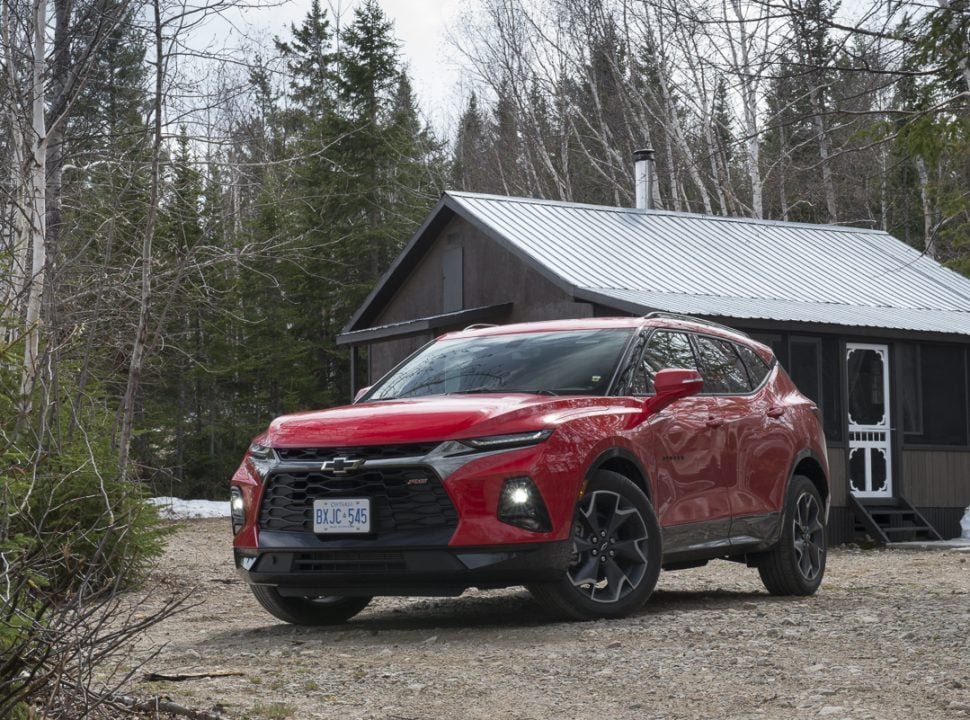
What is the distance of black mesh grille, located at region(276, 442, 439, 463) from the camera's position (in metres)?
7.67

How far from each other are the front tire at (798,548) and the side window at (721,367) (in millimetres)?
793

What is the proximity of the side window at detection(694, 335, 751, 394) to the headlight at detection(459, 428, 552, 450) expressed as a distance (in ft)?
6.85

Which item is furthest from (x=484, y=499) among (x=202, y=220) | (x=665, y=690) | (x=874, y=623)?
(x=202, y=220)

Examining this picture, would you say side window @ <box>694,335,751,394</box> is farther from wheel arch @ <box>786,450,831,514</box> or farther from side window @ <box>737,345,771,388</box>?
wheel arch @ <box>786,450,831,514</box>

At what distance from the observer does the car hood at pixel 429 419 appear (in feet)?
25.2

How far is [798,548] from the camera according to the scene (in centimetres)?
995

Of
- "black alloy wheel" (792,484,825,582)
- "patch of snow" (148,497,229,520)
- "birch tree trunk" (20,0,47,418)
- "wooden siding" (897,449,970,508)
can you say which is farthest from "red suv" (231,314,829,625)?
"patch of snow" (148,497,229,520)

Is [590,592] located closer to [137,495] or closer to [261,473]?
[261,473]

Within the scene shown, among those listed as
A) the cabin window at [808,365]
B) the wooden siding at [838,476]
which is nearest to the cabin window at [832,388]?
the cabin window at [808,365]

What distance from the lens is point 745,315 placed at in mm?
18422

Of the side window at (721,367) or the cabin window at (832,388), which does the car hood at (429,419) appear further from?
the cabin window at (832,388)

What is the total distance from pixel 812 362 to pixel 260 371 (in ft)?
63.5

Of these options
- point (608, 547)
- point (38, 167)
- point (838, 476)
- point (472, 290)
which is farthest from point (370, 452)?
point (472, 290)

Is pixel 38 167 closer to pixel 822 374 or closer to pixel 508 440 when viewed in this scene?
pixel 508 440
